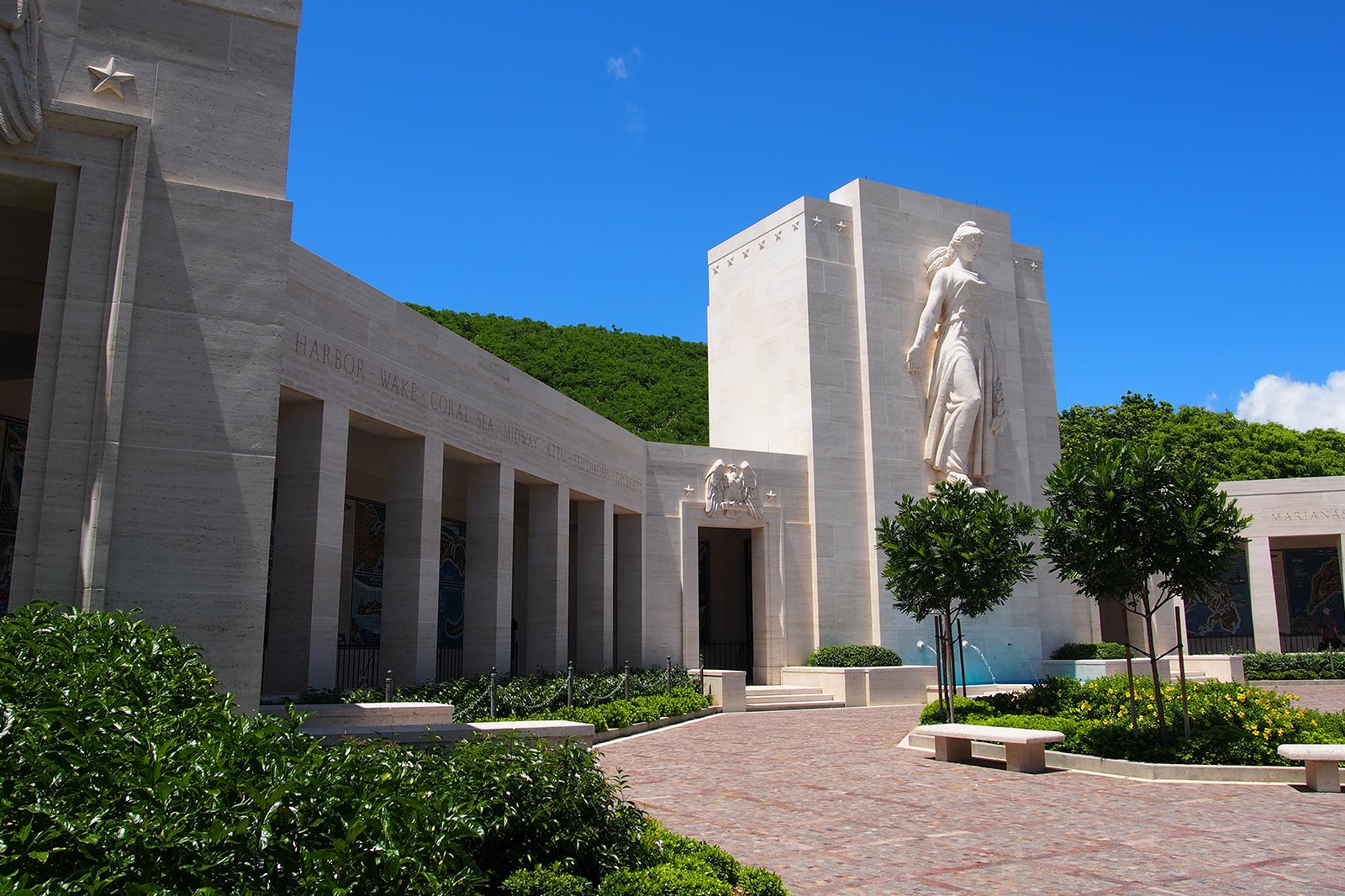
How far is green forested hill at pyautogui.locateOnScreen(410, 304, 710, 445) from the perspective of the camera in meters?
54.0

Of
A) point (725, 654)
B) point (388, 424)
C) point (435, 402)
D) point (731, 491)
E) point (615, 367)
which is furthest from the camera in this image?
point (615, 367)

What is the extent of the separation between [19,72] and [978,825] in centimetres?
1019

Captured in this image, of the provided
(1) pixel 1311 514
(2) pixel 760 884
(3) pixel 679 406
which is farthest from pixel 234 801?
(3) pixel 679 406

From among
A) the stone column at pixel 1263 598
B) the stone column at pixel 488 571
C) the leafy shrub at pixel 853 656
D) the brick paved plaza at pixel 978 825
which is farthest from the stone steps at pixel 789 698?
the stone column at pixel 1263 598

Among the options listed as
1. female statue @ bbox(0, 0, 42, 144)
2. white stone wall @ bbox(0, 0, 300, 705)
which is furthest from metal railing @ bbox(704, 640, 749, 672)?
female statue @ bbox(0, 0, 42, 144)

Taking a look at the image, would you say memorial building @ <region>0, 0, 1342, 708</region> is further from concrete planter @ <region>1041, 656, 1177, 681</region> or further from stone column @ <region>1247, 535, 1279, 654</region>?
concrete planter @ <region>1041, 656, 1177, 681</region>

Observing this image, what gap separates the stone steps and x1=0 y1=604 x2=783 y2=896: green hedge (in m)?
17.0

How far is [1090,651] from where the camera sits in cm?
2812

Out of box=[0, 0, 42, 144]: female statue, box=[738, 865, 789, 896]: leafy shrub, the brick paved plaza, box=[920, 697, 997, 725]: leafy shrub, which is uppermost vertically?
box=[0, 0, 42, 144]: female statue

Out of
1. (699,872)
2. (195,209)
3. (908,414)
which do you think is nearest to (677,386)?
(908,414)

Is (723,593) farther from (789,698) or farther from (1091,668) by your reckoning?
(1091,668)

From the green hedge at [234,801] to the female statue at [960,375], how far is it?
23.0 meters

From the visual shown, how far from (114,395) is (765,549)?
19440 mm

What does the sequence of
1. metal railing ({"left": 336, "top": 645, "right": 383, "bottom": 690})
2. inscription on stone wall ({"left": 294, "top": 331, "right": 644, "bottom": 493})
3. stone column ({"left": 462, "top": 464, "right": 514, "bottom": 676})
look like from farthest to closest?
metal railing ({"left": 336, "top": 645, "right": 383, "bottom": 690}), stone column ({"left": 462, "top": 464, "right": 514, "bottom": 676}), inscription on stone wall ({"left": 294, "top": 331, "right": 644, "bottom": 493})
